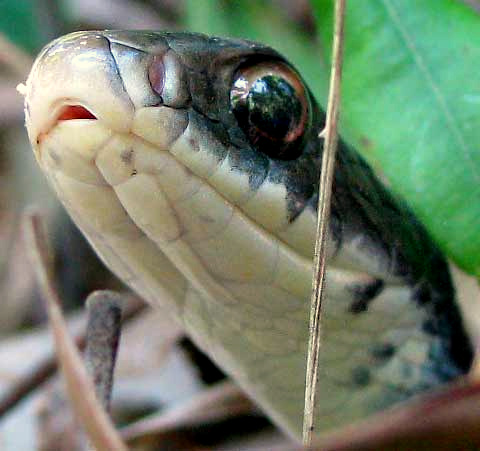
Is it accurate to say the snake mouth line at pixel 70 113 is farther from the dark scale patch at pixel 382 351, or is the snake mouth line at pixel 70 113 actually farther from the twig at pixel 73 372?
the dark scale patch at pixel 382 351

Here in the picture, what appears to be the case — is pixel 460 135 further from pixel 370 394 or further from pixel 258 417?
pixel 258 417

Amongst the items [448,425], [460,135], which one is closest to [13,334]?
[460,135]

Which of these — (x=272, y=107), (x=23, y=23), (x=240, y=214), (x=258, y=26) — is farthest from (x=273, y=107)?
(x=23, y=23)

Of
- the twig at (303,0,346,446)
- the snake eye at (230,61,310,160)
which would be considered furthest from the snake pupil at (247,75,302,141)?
the twig at (303,0,346,446)

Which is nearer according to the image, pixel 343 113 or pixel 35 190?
pixel 343 113

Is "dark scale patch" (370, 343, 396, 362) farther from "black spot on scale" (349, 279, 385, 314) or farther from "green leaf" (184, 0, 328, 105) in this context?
"green leaf" (184, 0, 328, 105)

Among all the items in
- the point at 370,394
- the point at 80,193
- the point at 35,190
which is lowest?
the point at 370,394
